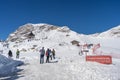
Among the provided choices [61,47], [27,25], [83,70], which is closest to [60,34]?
[61,47]

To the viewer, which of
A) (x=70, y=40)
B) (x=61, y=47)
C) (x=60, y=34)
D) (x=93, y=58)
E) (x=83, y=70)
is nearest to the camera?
(x=83, y=70)

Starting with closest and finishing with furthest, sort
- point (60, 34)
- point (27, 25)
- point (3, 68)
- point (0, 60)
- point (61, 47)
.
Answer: point (3, 68), point (0, 60), point (61, 47), point (60, 34), point (27, 25)

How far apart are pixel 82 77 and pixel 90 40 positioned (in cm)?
7408

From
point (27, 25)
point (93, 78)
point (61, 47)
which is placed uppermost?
point (27, 25)

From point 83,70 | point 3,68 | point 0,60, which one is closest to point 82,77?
point 83,70

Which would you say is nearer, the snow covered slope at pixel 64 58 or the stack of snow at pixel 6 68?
the snow covered slope at pixel 64 58

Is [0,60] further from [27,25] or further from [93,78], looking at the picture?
[27,25]

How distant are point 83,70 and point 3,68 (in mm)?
7193

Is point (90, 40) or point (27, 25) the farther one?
point (27, 25)

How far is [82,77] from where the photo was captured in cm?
1579

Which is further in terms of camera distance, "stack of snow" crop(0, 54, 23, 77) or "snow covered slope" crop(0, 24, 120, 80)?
"stack of snow" crop(0, 54, 23, 77)

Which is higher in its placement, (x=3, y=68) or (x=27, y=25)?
(x=27, y=25)

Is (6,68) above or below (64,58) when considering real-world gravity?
below

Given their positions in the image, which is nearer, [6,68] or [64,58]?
[6,68]
